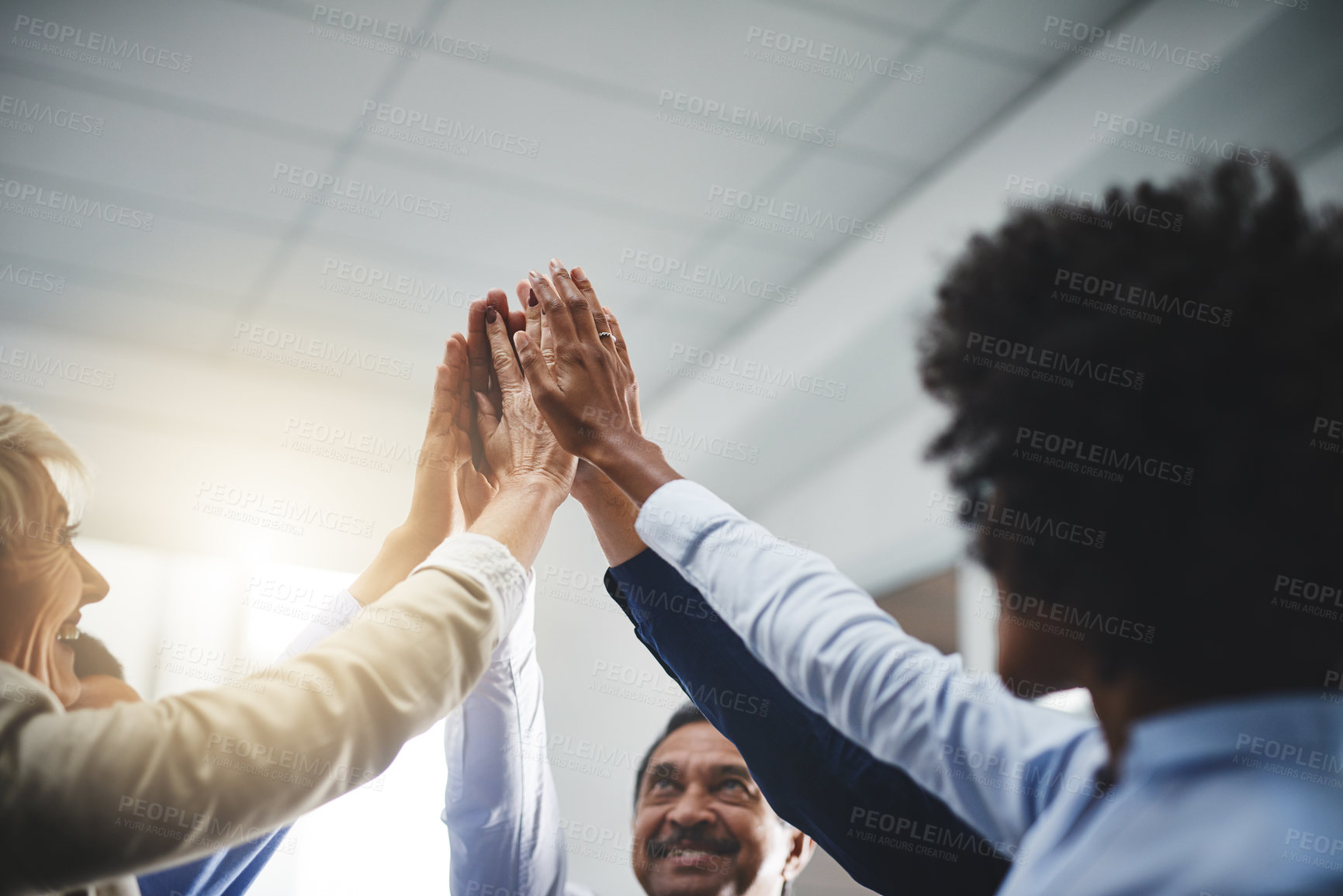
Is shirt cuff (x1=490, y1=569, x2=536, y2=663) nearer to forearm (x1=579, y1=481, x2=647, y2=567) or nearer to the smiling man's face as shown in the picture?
forearm (x1=579, y1=481, x2=647, y2=567)

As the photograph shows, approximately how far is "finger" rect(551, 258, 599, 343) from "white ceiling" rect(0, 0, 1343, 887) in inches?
31.4

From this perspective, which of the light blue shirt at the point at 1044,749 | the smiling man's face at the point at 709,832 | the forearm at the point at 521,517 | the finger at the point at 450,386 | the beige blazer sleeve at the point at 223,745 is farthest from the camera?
the smiling man's face at the point at 709,832

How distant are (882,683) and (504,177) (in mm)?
1720

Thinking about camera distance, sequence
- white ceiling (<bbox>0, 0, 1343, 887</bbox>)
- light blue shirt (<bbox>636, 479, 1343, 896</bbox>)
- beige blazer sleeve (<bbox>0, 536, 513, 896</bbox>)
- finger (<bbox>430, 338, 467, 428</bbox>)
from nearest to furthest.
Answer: light blue shirt (<bbox>636, 479, 1343, 896</bbox>) → beige blazer sleeve (<bbox>0, 536, 513, 896</bbox>) → finger (<bbox>430, 338, 467, 428</bbox>) → white ceiling (<bbox>0, 0, 1343, 887</bbox>)

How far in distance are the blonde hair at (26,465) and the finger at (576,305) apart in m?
A: 0.68

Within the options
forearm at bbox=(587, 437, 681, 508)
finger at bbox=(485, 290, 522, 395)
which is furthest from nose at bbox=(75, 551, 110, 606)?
forearm at bbox=(587, 437, 681, 508)

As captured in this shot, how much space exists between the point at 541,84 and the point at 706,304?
0.84 m

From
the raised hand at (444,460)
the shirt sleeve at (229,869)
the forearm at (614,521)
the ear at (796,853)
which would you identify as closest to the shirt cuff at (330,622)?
the shirt sleeve at (229,869)

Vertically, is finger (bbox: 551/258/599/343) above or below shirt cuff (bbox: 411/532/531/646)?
above

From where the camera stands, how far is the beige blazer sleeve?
0.75 meters

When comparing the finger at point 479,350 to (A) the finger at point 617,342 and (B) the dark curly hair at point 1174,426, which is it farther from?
(B) the dark curly hair at point 1174,426

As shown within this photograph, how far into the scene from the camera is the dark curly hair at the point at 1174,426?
64 cm

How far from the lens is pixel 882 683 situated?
0.79m

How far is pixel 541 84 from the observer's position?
6.31 ft
